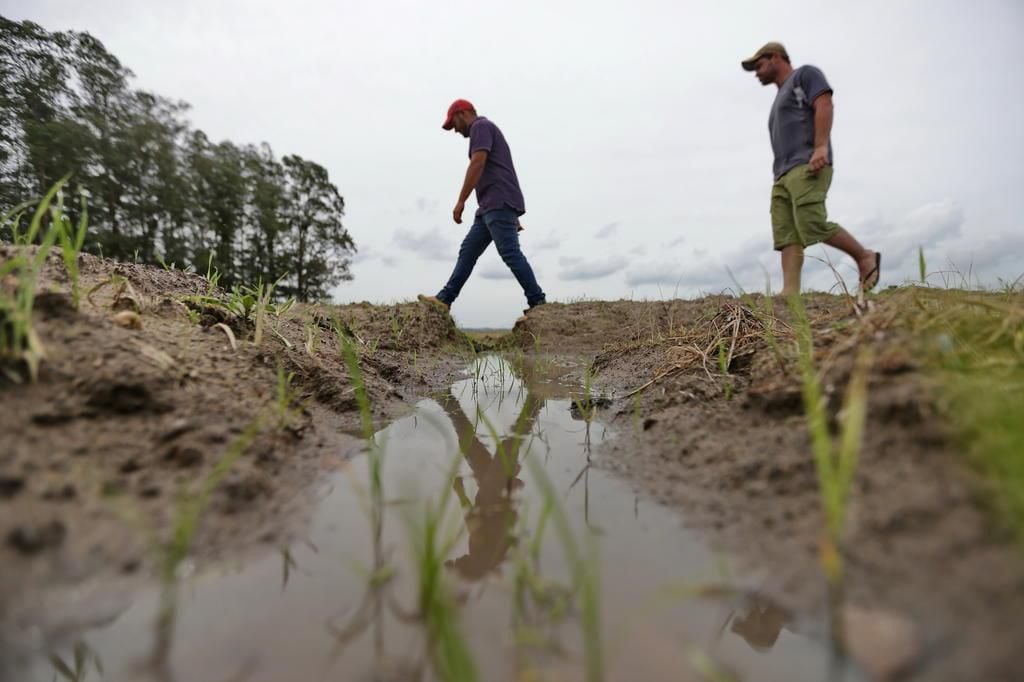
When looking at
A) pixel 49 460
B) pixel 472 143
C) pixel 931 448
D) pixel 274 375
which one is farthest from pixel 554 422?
→ pixel 472 143

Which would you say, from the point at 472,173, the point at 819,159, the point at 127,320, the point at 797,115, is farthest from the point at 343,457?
the point at 797,115

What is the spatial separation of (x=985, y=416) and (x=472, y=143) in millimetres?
4887

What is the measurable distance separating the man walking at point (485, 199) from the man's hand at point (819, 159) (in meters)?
2.73

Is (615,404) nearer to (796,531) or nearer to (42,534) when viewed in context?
(796,531)

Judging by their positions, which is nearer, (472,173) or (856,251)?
(856,251)

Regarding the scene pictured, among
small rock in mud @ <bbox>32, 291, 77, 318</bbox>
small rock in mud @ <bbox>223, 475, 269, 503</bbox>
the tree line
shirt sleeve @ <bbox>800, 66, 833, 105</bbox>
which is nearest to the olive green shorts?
shirt sleeve @ <bbox>800, 66, 833, 105</bbox>

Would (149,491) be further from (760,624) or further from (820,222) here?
(820,222)

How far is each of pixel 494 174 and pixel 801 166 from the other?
2918 millimetres

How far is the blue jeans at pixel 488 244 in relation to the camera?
5046 millimetres

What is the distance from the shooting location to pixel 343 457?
4.40ft

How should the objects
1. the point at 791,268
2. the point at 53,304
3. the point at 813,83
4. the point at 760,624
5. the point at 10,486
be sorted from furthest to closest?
the point at 791,268 → the point at 813,83 → the point at 53,304 → the point at 10,486 → the point at 760,624

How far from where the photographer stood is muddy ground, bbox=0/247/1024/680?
2.08 feet

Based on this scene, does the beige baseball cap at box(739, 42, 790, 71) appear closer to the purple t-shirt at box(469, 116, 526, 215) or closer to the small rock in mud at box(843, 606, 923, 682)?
the purple t-shirt at box(469, 116, 526, 215)

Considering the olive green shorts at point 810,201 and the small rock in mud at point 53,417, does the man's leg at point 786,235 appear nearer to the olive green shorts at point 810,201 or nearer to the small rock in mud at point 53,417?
the olive green shorts at point 810,201
